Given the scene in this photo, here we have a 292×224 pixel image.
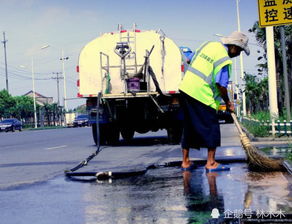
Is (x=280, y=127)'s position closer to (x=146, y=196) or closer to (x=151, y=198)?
(x=146, y=196)

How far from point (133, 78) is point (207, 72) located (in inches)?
313

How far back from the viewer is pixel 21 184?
8.02 m

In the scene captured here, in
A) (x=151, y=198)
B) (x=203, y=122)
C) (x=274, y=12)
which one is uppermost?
(x=274, y=12)

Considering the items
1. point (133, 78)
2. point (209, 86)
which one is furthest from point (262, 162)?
point (133, 78)

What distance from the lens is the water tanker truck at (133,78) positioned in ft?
52.9

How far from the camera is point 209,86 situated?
834 centimetres

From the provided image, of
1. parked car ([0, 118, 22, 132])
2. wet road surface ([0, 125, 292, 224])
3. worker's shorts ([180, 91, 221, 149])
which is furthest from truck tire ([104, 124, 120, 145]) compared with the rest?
parked car ([0, 118, 22, 132])

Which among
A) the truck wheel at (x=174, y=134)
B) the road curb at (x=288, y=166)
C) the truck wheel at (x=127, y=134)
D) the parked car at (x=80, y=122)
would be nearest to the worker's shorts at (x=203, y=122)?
the road curb at (x=288, y=166)

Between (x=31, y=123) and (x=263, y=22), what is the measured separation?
65555 millimetres

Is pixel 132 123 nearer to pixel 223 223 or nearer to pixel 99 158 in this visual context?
pixel 99 158

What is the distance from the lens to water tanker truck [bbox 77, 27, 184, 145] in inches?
634

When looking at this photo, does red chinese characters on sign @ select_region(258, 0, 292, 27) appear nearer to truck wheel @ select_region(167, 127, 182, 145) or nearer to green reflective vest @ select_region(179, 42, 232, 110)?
truck wheel @ select_region(167, 127, 182, 145)

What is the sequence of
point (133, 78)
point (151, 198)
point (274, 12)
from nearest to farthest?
point (151, 198)
point (133, 78)
point (274, 12)

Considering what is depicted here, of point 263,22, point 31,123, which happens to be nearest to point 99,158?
point 263,22
